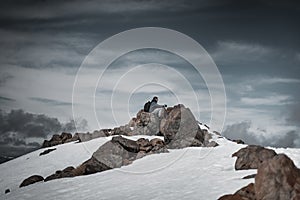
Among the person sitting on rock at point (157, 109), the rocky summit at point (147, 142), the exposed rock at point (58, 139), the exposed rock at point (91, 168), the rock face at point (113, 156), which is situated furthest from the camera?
the exposed rock at point (58, 139)

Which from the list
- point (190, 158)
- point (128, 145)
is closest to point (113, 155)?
point (128, 145)

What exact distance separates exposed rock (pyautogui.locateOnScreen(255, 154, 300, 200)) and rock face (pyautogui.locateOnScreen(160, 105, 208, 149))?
77.0 feet

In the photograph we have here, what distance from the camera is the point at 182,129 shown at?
39.8 m

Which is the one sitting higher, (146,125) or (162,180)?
(146,125)

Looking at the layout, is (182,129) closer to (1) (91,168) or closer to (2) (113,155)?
(2) (113,155)

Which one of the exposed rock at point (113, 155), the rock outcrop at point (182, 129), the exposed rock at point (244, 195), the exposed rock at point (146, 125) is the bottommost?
the exposed rock at point (244, 195)

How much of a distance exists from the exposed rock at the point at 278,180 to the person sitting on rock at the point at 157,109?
33367mm

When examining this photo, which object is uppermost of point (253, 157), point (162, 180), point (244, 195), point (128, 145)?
point (128, 145)

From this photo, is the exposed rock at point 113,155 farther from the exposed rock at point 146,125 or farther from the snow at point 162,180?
the exposed rock at point 146,125

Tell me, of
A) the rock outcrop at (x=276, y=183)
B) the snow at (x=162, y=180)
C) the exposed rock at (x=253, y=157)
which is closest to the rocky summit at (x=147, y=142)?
the snow at (x=162, y=180)

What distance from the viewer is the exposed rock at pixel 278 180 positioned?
560 inches

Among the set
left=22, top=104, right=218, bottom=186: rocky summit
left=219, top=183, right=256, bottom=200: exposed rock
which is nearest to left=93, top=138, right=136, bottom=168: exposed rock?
left=22, top=104, right=218, bottom=186: rocky summit

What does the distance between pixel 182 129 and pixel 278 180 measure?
2520 centimetres

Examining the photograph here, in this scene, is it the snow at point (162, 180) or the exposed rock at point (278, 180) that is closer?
the exposed rock at point (278, 180)
